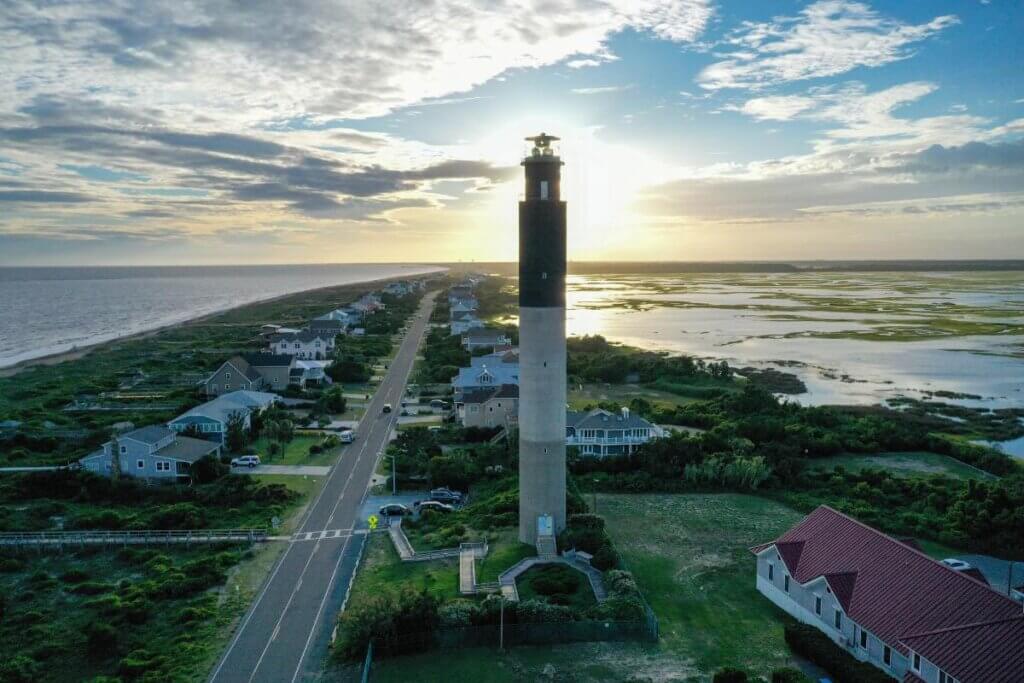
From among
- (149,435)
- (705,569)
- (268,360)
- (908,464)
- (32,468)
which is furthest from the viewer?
(268,360)

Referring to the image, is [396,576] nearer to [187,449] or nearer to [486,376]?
[187,449]

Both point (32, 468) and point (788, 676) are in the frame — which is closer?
point (788, 676)

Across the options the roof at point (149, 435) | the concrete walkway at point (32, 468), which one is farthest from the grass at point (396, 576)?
the concrete walkway at point (32, 468)

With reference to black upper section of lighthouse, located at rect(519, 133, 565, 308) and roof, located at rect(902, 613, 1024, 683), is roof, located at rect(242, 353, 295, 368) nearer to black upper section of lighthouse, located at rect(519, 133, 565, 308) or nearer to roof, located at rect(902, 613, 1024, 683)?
black upper section of lighthouse, located at rect(519, 133, 565, 308)

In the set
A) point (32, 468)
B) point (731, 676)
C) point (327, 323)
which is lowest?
point (32, 468)

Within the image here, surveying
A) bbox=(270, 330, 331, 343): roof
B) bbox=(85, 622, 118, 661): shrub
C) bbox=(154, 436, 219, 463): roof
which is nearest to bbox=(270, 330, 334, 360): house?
bbox=(270, 330, 331, 343): roof

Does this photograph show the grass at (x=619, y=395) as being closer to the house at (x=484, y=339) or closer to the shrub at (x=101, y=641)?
the house at (x=484, y=339)

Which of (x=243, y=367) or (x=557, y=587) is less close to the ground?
(x=243, y=367)

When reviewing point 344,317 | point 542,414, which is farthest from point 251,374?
point 344,317
